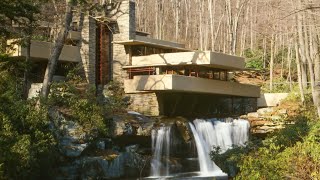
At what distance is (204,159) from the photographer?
20.5 metres

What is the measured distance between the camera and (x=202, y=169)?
2019 cm

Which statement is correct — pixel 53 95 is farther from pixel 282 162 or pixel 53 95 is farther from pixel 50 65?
pixel 282 162

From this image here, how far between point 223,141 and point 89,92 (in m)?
7.00

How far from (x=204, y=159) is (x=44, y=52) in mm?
A: 10514

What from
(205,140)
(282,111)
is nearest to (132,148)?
(205,140)

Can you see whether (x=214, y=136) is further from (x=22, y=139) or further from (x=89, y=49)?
(x=22, y=139)

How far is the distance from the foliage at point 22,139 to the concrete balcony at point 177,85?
7529 millimetres

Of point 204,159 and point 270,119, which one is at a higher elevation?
point 270,119

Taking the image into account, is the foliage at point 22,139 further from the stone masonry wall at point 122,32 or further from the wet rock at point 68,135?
the stone masonry wall at point 122,32

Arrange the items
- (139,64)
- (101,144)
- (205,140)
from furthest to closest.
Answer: (139,64) < (205,140) < (101,144)

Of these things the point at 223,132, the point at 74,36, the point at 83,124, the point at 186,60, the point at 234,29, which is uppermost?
the point at 234,29

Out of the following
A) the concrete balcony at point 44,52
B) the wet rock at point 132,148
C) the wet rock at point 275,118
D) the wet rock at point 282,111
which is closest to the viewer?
the wet rock at point 132,148

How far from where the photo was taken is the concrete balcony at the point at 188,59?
24297mm

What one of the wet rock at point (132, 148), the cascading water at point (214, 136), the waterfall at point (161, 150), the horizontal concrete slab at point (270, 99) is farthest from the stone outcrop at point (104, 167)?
the horizontal concrete slab at point (270, 99)
